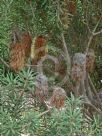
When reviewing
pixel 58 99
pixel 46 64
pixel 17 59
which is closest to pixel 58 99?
pixel 58 99

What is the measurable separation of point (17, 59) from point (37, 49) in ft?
0.37

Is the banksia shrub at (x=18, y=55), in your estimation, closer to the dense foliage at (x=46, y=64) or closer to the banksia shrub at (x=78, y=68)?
the dense foliage at (x=46, y=64)

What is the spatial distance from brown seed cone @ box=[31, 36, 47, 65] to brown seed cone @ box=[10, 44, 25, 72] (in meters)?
0.07

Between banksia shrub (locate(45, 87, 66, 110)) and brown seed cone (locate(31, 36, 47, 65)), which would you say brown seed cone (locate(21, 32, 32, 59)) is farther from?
banksia shrub (locate(45, 87, 66, 110))

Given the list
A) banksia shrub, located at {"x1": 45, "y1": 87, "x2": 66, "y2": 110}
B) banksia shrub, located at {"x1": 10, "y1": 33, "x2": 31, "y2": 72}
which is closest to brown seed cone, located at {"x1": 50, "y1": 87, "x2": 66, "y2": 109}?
banksia shrub, located at {"x1": 45, "y1": 87, "x2": 66, "y2": 110}

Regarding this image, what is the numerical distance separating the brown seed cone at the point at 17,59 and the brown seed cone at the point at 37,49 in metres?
0.07

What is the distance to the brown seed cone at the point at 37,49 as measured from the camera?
4.63 ft

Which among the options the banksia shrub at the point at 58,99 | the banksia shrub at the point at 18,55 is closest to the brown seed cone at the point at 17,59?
the banksia shrub at the point at 18,55

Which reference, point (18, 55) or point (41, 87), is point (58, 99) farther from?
point (18, 55)

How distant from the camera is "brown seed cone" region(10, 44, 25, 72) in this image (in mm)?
1332

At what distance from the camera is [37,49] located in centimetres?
142

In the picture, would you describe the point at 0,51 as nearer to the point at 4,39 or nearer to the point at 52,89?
the point at 4,39

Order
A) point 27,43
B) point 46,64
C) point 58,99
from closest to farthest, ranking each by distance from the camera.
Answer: point 58,99
point 27,43
point 46,64

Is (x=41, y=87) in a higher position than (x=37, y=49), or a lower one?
lower
